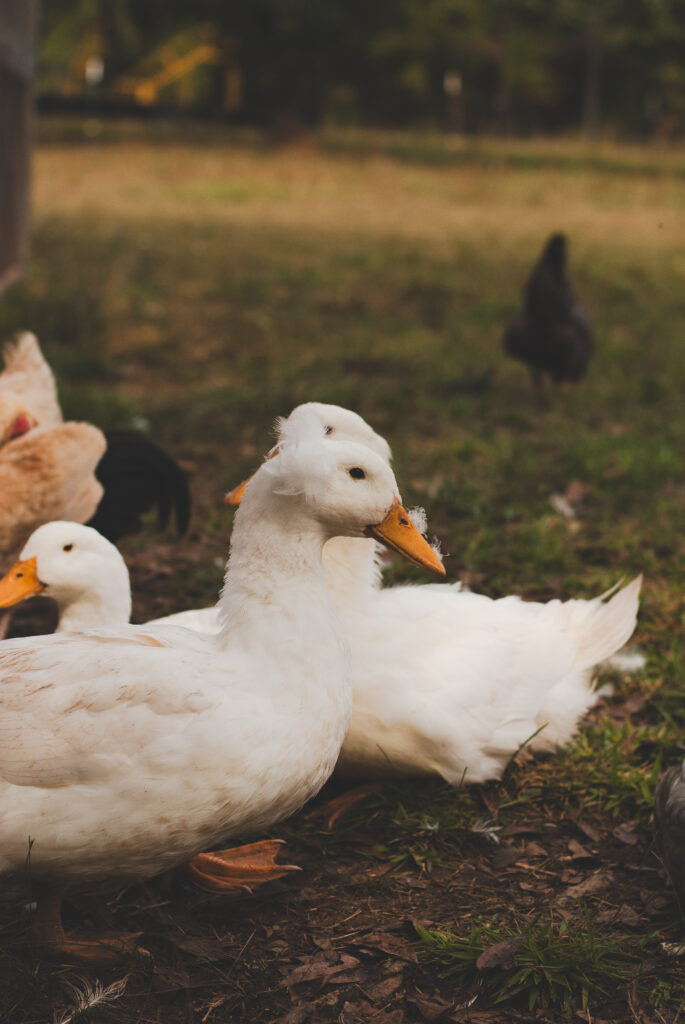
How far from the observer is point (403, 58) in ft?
111

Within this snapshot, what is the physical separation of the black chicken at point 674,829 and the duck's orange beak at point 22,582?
6.04 ft

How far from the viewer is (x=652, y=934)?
2586mm

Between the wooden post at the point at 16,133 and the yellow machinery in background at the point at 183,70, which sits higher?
the yellow machinery in background at the point at 183,70

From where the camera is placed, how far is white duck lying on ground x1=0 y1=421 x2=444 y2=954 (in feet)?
7.22

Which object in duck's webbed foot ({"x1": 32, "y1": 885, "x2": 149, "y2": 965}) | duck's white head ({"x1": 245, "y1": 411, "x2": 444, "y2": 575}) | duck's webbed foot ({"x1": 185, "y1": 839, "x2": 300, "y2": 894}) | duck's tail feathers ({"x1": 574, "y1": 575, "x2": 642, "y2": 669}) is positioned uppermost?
duck's white head ({"x1": 245, "y1": 411, "x2": 444, "y2": 575})

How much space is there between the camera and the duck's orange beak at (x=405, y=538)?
7.93ft

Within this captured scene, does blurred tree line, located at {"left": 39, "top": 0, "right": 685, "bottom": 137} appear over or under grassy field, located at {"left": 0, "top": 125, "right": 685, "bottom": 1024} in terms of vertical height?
over

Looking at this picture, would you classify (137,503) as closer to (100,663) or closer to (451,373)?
(100,663)

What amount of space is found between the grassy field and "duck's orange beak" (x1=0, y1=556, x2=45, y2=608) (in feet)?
2.89

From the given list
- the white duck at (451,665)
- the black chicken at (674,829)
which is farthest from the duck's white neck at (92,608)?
the black chicken at (674,829)

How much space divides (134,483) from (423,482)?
1.91 meters

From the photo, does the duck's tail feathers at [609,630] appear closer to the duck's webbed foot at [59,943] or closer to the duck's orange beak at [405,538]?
the duck's orange beak at [405,538]

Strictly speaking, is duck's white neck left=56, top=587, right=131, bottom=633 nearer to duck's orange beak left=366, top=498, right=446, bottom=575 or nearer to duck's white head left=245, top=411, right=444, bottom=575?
duck's white head left=245, top=411, right=444, bottom=575

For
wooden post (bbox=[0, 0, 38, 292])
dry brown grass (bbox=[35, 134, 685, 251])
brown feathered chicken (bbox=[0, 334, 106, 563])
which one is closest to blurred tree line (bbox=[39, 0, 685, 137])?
dry brown grass (bbox=[35, 134, 685, 251])
